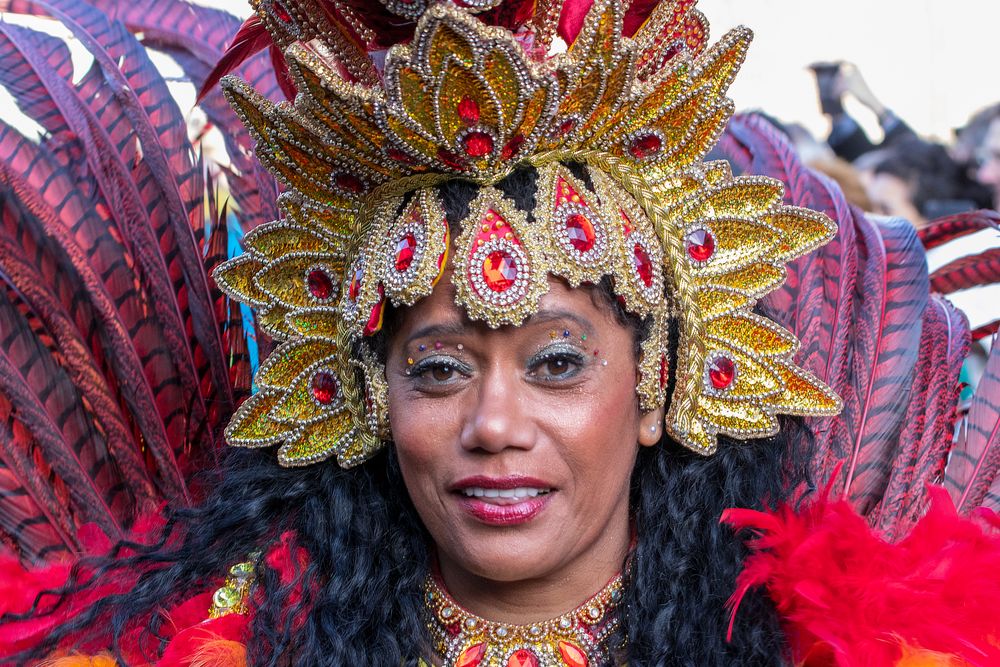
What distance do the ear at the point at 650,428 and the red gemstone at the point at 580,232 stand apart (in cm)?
46

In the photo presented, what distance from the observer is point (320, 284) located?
281cm

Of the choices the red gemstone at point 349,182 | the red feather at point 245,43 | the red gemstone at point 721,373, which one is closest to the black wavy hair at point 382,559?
the red gemstone at point 721,373

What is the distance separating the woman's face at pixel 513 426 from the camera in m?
2.39

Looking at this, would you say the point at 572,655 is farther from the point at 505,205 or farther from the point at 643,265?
the point at 505,205

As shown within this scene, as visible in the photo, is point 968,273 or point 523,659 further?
point 968,273

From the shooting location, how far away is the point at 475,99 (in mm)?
2387

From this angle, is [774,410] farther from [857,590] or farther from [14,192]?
[14,192]

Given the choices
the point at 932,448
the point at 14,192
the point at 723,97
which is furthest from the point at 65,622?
the point at 932,448

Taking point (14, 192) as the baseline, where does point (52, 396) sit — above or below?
below

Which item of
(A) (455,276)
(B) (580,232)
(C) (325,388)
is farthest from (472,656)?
(B) (580,232)

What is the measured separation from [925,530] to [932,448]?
0.59 meters

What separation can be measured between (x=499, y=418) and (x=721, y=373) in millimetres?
655

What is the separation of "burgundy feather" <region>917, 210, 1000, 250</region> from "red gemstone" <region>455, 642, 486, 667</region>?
177 cm

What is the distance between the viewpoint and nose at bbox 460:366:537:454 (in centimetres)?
234
